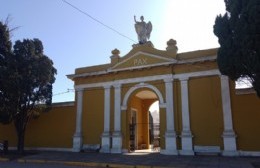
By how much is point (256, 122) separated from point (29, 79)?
1292cm

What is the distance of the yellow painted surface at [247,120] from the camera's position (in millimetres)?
14883

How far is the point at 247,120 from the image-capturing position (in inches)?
597

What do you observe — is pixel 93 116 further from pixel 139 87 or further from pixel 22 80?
pixel 22 80

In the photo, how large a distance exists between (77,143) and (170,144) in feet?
20.1

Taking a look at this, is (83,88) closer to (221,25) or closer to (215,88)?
(215,88)

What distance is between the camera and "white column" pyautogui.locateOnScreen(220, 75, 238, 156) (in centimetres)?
1514

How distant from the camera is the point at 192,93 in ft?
55.1

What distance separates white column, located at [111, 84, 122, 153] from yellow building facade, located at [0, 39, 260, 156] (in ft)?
0.19

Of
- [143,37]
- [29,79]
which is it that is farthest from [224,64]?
[29,79]

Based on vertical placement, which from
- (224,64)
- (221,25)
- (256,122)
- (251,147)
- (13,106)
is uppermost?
(221,25)

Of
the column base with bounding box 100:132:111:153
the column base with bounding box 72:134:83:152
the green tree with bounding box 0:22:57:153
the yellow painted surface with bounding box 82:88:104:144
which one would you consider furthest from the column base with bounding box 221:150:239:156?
the green tree with bounding box 0:22:57:153

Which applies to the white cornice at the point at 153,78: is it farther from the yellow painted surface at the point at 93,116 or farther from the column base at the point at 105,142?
the column base at the point at 105,142

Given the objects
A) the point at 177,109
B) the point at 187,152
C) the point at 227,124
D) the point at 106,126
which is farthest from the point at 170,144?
the point at 106,126

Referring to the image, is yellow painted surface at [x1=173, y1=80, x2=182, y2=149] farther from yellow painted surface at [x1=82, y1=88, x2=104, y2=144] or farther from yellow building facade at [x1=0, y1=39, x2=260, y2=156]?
yellow painted surface at [x1=82, y1=88, x2=104, y2=144]
